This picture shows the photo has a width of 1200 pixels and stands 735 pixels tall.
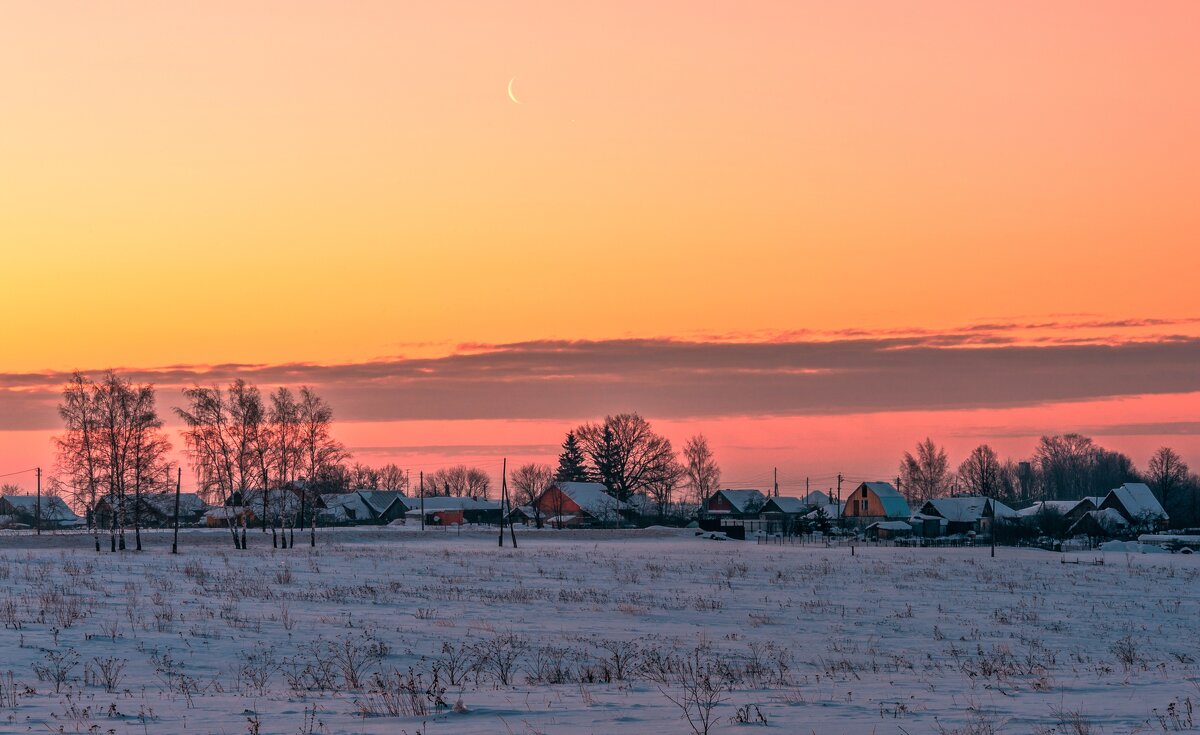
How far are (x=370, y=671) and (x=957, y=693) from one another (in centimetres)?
945

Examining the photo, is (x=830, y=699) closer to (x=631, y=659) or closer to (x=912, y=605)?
(x=631, y=659)

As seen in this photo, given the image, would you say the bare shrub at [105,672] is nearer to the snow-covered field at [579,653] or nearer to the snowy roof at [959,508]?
the snow-covered field at [579,653]

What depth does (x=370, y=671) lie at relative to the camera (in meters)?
19.6

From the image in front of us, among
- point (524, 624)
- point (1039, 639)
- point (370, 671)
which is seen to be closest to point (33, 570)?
point (524, 624)

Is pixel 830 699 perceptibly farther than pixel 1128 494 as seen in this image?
No

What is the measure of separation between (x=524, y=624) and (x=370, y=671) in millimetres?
7207

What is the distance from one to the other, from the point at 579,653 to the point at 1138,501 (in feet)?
444

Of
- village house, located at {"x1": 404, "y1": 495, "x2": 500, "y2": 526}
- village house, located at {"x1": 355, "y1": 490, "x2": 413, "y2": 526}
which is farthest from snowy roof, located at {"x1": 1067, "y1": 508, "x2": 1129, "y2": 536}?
village house, located at {"x1": 355, "y1": 490, "x2": 413, "y2": 526}

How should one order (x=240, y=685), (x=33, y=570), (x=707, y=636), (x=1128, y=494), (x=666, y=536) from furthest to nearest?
(x=1128, y=494) < (x=666, y=536) < (x=33, y=570) < (x=707, y=636) < (x=240, y=685)

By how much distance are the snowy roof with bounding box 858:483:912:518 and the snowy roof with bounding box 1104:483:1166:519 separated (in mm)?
23929

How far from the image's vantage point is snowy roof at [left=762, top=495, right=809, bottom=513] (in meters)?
154

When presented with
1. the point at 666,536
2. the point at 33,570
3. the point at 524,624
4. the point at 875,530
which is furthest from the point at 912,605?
the point at 875,530

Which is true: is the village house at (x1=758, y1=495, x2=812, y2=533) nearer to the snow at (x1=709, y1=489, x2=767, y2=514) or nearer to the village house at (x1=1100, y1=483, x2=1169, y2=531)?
the snow at (x1=709, y1=489, x2=767, y2=514)

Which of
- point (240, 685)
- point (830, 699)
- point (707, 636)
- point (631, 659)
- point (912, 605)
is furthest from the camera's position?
point (912, 605)
